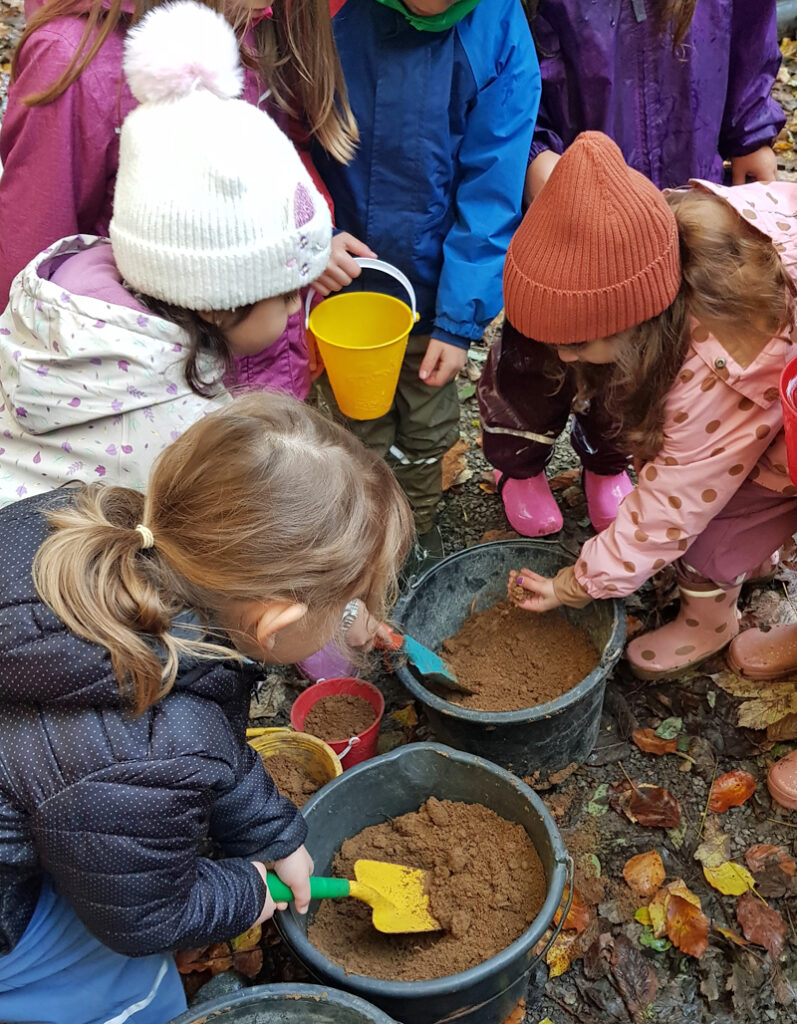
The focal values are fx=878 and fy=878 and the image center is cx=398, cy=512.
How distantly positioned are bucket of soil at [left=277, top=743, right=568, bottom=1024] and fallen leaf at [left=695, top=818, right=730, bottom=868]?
0.50m

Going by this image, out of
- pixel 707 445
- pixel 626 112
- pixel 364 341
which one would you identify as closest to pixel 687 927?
pixel 707 445

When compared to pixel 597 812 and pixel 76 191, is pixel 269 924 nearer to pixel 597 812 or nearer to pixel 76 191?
pixel 597 812

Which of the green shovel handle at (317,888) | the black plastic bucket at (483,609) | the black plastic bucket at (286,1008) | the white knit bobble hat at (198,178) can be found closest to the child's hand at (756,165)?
the black plastic bucket at (483,609)

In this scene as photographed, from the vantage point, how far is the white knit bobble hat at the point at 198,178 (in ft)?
5.26

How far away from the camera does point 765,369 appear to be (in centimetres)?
177

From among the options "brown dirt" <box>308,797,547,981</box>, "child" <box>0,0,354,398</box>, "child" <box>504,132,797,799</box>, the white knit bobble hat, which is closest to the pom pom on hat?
the white knit bobble hat

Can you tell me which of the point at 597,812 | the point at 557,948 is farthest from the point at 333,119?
the point at 557,948

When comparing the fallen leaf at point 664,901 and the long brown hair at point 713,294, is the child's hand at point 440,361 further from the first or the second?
the fallen leaf at point 664,901

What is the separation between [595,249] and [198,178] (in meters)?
0.75

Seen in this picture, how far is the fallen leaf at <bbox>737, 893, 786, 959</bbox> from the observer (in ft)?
6.14

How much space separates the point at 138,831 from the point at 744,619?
72.5 inches

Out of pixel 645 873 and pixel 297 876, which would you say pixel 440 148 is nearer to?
pixel 297 876

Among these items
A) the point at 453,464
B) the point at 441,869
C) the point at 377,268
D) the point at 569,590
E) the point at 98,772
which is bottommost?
the point at 453,464

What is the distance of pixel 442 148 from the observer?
2139mm
